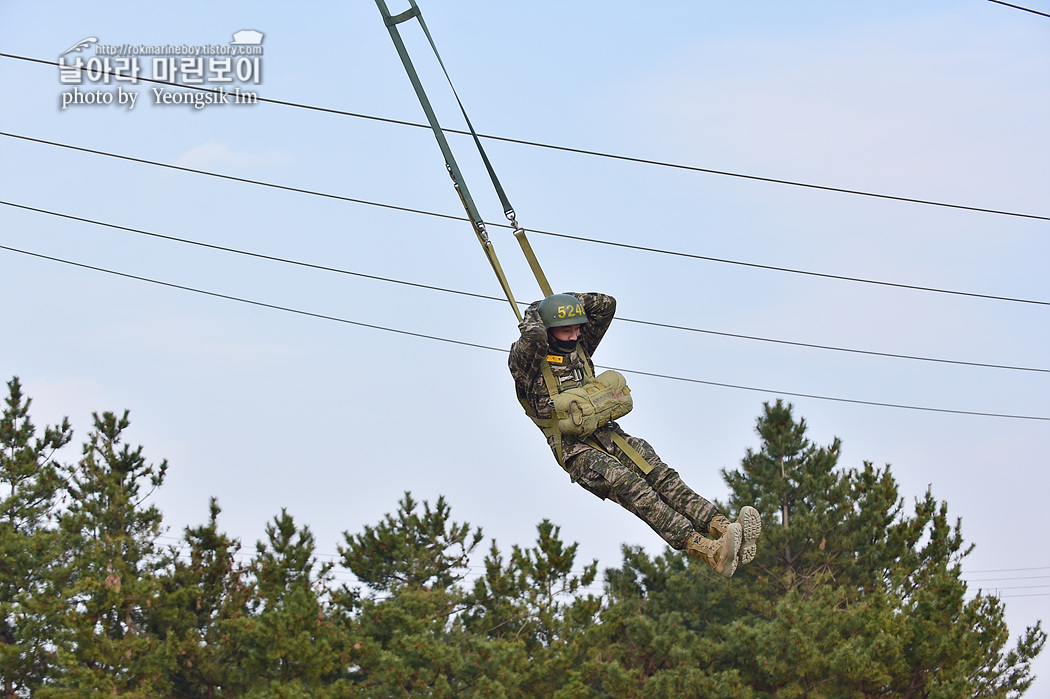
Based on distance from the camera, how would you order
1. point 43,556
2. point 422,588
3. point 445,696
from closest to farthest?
point 445,696 < point 43,556 < point 422,588

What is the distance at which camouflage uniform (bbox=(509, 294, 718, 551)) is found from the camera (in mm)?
9039

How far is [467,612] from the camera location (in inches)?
1043

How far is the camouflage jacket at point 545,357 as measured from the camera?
9.06 m

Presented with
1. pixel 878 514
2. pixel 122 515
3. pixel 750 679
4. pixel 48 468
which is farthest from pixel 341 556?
pixel 878 514

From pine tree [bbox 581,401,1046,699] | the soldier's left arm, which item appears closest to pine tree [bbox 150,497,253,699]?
pine tree [bbox 581,401,1046,699]

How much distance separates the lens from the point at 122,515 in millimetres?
25688

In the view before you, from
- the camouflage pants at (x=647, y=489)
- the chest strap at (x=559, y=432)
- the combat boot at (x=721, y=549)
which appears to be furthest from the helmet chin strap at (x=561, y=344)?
the combat boot at (x=721, y=549)

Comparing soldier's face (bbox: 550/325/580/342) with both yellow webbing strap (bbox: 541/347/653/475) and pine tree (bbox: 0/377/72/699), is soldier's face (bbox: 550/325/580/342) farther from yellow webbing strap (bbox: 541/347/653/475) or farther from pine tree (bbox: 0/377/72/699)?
pine tree (bbox: 0/377/72/699)

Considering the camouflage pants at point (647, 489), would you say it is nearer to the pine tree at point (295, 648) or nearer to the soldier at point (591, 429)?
the soldier at point (591, 429)

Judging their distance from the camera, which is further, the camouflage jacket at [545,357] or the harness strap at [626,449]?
the harness strap at [626,449]

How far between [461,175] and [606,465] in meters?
2.52

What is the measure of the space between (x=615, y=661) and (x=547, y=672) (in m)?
1.48

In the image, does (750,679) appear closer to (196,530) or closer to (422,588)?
(422,588)

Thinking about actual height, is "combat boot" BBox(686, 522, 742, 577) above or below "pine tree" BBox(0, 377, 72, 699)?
below
